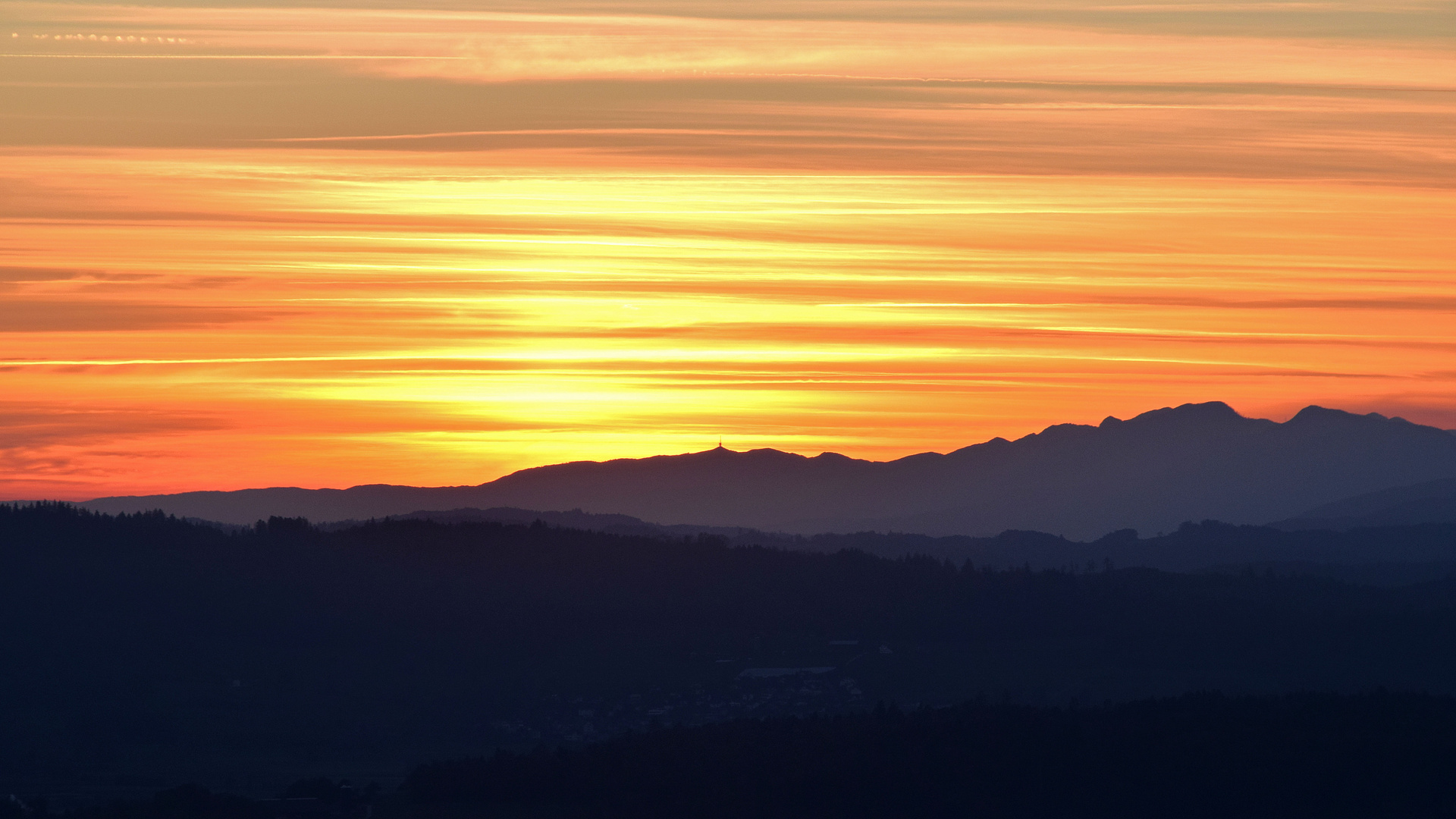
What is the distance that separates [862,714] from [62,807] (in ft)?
259

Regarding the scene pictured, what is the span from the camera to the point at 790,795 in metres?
173

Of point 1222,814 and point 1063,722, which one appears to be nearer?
point 1222,814

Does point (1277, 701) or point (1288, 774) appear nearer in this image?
point (1288, 774)

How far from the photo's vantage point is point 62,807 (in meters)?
186

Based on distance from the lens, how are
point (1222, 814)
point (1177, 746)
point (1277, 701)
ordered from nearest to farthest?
point (1222, 814)
point (1177, 746)
point (1277, 701)

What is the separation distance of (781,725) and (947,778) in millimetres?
19609

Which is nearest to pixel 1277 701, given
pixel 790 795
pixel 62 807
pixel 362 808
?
pixel 790 795

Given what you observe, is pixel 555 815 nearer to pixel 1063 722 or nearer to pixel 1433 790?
pixel 1063 722

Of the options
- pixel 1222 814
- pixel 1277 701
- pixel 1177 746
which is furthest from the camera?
pixel 1277 701

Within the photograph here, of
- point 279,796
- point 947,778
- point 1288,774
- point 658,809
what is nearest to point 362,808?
point 279,796

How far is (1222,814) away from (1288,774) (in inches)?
336

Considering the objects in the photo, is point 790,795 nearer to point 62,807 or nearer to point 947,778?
point 947,778

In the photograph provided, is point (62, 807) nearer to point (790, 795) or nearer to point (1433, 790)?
point (790, 795)

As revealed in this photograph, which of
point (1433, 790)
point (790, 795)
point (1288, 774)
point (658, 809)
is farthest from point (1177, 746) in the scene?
point (658, 809)
